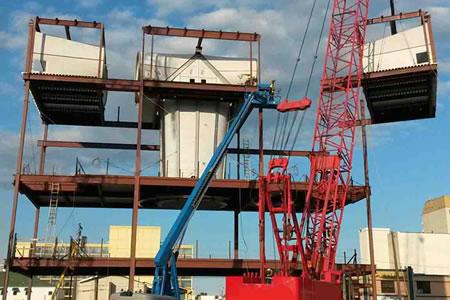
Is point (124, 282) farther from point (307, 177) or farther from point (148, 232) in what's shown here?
point (307, 177)

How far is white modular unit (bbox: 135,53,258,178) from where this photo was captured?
2051 inches

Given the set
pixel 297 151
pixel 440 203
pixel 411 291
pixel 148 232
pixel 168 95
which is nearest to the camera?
pixel 168 95

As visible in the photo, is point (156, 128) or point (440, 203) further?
point (440, 203)

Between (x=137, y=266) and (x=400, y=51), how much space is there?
30.4 metres

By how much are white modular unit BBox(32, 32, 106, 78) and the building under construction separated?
9cm

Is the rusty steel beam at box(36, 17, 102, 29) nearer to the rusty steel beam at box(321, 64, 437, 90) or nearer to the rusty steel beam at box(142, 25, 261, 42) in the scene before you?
the rusty steel beam at box(142, 25, 261, 42)

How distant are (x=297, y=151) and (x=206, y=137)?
1073 cm

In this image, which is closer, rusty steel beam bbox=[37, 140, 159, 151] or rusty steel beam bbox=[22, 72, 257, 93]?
rusty steel beam bbox=[22, 72, 257, 93]

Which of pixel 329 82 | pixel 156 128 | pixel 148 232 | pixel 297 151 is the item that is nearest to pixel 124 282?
pixel 148 232

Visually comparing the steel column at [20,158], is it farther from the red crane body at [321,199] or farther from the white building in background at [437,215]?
the white building in background at [437,215]

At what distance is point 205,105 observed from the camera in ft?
175

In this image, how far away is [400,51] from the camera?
5172 centimetres

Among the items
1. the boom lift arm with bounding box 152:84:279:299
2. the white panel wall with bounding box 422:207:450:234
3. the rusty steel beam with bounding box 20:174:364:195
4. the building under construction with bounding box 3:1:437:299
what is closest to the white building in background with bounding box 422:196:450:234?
the white panel wall with bounding box 422:207:450:234

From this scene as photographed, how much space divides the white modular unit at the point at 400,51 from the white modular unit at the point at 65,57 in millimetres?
25165
